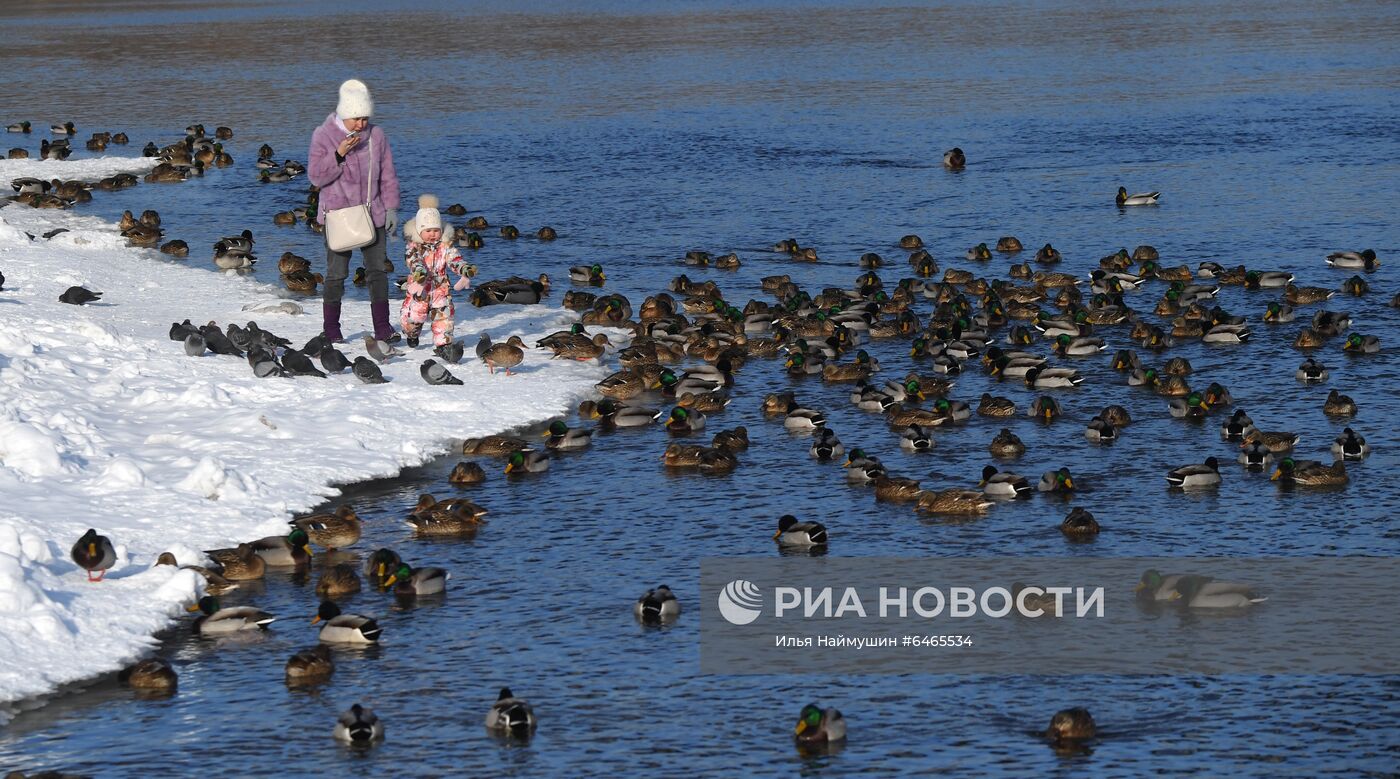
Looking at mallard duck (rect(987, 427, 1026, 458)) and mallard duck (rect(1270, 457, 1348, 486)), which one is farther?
mallard duck (rect(987, 427, 1026, 458))

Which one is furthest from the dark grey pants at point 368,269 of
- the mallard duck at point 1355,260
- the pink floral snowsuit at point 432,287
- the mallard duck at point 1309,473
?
the mallard duck at point 1355,260

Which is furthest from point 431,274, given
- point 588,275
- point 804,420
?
→ point 588,275

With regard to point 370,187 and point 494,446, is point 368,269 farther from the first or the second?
point 494,446

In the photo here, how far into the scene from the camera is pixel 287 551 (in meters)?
20.0

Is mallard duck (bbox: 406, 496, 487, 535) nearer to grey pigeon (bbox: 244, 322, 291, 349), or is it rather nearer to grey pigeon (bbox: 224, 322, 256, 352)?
grey pigeon (bbox: 244, 322, 291, 349)

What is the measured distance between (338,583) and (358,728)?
382 centimetres

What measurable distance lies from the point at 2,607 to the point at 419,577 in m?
4.01

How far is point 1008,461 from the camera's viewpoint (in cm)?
2395

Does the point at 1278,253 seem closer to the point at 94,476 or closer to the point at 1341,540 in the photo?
the point at 1341,540

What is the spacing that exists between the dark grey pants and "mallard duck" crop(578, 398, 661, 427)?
351 cm

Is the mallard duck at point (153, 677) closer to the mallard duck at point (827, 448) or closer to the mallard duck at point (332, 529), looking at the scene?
the mallard duck at point (332, 529)

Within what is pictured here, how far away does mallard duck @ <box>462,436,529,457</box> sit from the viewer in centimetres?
2395

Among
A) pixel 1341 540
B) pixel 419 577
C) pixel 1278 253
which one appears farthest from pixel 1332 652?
pixel 1278 253

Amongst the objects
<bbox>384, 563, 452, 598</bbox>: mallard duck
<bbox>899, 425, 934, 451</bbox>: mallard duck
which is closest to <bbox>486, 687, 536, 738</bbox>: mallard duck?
<bbox>384, 563, 452, 598</bbox>: mallard duck
